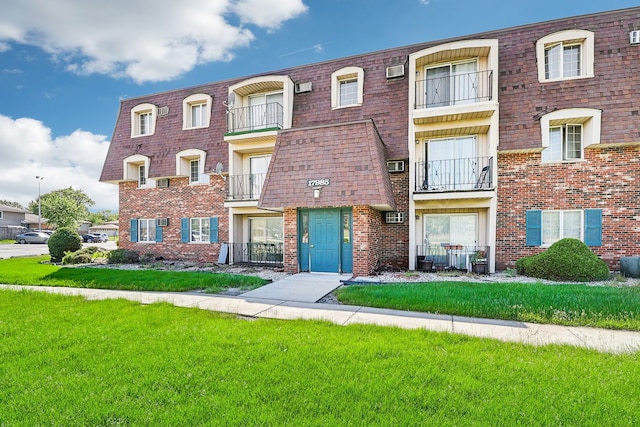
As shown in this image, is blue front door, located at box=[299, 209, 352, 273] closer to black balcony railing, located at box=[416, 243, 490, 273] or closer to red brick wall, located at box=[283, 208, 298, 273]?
red brick wall, located at box=[283, 208, 298, 273]

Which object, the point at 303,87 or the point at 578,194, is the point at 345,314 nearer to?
the point at 578,194

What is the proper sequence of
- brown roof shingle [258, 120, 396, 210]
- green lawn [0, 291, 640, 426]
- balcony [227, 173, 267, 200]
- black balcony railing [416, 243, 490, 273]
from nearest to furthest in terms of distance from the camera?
1. green lawn [0, 291, 640, 426]
2. brown roof shingle [258, 120, 396, 210]
3. black balcony railing [416, 243, 490, 273]
4. balcony [227, 173, 267, 200]

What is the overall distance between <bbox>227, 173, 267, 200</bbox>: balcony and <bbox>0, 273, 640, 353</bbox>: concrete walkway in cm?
612

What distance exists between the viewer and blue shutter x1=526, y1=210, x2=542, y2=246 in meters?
11.5

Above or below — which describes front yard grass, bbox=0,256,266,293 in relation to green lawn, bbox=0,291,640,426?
below

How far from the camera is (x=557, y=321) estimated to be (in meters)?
5.78

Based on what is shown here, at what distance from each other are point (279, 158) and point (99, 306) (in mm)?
7179

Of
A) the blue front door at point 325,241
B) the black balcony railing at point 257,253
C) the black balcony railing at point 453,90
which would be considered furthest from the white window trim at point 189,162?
the black balcony railing at point 453,90

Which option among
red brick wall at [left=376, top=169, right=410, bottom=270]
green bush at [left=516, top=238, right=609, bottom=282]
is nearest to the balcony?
red brick wall at [left=376, top=169, right=410, bottom=270]

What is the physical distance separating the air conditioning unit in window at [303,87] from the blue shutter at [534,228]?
10.6 m

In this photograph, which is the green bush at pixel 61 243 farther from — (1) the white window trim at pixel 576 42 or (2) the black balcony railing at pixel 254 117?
(1) the white window trim at pixel 576 42

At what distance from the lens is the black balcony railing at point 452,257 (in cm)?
1147

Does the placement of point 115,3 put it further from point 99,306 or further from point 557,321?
point 557,321

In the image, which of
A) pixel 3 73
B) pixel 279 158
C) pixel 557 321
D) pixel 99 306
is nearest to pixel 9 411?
pixel 99 306
